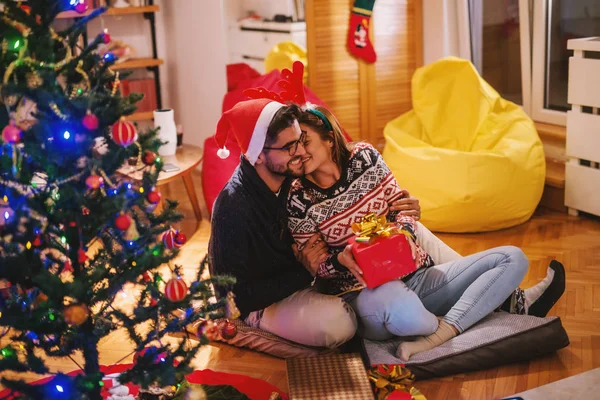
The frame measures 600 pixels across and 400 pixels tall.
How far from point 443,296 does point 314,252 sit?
49cm

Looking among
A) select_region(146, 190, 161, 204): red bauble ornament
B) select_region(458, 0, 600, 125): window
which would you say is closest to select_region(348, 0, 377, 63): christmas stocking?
select_region(458, 0, 600, 125): window

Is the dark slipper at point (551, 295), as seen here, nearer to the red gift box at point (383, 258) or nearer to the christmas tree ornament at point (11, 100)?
the red gift box at point (383, 258)

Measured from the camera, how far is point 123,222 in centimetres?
183

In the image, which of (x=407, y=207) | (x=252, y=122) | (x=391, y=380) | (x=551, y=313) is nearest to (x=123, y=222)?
(x=252, y=122)

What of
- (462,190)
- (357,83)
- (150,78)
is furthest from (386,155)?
(150,78)

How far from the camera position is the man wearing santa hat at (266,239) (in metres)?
2.52

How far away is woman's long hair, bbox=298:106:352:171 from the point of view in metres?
2.59

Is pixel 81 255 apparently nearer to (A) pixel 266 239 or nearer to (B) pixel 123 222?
(B) pixel 123 222

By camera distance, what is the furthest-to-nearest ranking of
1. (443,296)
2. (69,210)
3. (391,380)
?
(443,296)
(391,380)
(69,210)

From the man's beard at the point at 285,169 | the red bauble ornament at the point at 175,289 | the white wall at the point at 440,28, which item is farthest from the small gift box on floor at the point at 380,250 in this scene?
the white wall at the point at 440,28

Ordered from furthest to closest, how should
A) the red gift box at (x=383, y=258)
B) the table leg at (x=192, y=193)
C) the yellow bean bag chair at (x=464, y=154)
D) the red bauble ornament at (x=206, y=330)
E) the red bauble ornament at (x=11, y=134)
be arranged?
the table leg at (x=192, y=193) < the yellow bean bag chair at (x=464, y=154) < the red gift box at (x=383, y=258) < the red bauble ornament at (x=206, y=330) < the red bauble ornament at (x=11, y=134)

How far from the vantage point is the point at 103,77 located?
1916mm

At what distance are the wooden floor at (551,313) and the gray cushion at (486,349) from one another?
0.04m

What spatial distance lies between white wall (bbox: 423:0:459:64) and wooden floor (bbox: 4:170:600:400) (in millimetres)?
1372
